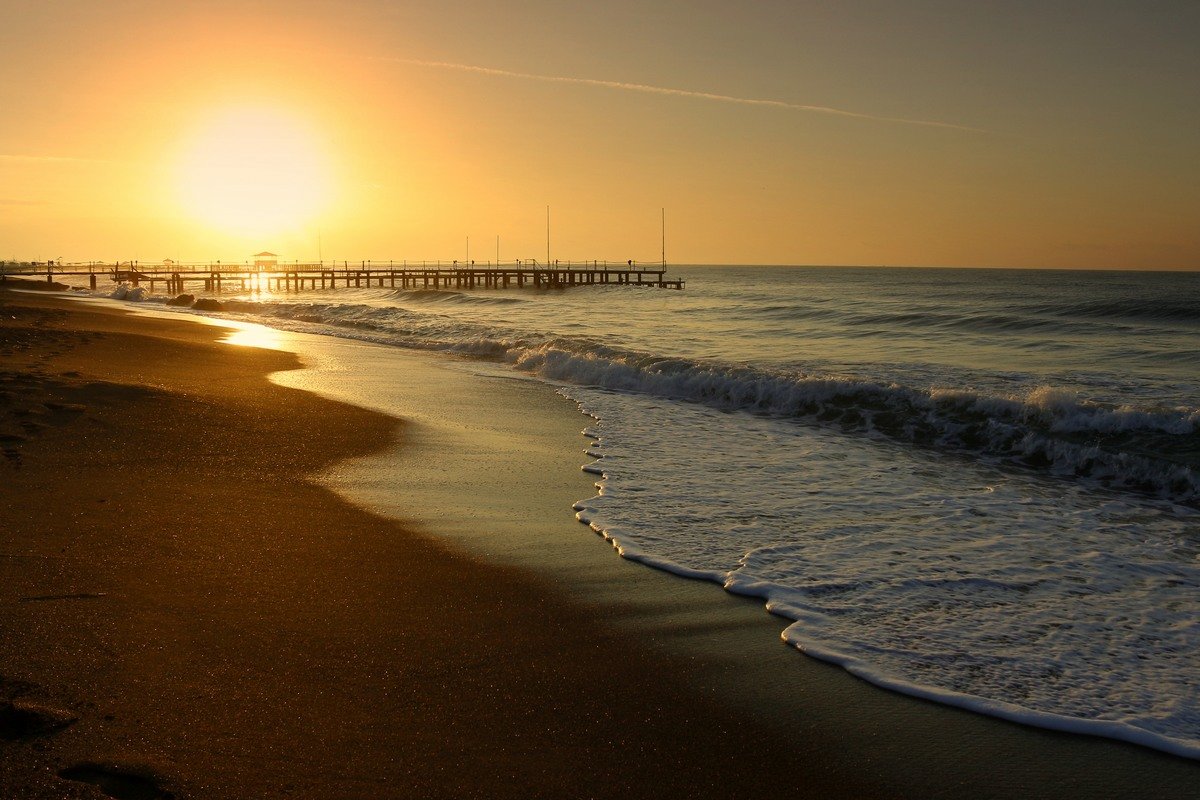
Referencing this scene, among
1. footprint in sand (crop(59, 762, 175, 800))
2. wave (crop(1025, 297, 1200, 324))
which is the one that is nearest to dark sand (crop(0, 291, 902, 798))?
footprint in sand (crop(59, 762, 175, 800))

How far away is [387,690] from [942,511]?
5.24 m

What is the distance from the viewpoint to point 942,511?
7.43 m

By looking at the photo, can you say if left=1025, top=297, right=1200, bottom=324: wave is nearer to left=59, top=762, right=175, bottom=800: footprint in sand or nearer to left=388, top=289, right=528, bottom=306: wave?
left=388, top=289, right=528, bottom=306: wave

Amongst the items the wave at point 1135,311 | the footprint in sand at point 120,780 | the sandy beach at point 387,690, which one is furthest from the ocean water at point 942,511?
the wave at point 1135,311

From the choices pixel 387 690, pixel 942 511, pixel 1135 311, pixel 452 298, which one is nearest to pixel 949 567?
pixel 942 511

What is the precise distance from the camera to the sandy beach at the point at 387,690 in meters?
3.16

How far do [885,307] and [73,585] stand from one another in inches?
1764

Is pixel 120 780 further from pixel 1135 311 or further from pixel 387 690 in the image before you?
pixel 1135 311

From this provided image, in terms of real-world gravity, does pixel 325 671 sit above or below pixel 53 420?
below

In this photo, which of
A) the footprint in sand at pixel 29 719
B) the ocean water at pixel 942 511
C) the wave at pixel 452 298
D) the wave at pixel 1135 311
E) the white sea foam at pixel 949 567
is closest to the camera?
the footprint in sand at pixel 29 719

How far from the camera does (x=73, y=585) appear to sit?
4531 mm

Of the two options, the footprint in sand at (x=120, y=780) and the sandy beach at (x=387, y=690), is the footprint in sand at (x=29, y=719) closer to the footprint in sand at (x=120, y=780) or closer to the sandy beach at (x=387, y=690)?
the sandy beach at (x=387, y=690)

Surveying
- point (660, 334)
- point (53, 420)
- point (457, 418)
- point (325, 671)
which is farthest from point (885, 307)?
point (325, 671)

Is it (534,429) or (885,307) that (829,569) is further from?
(885,307)
